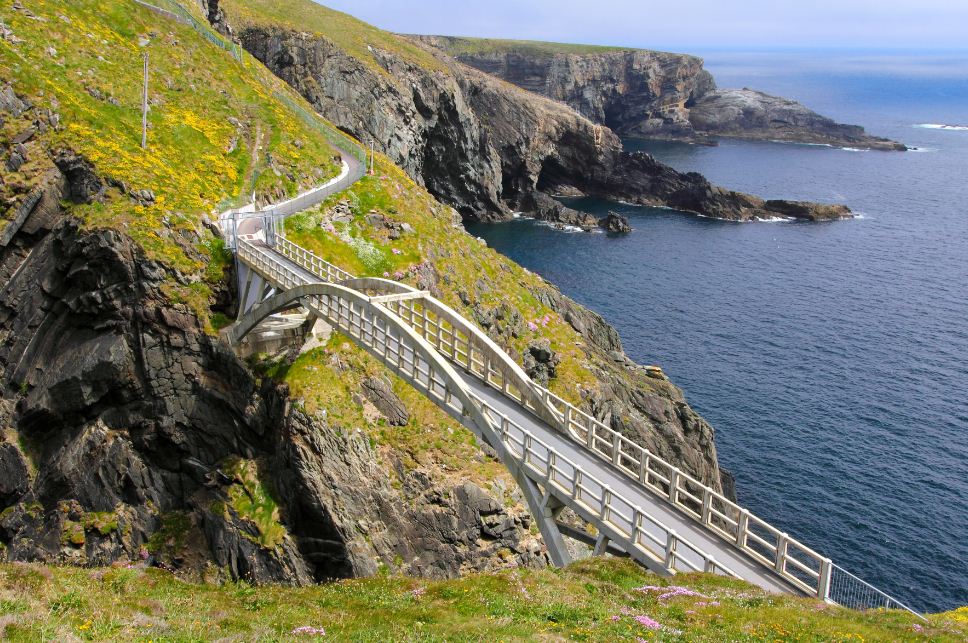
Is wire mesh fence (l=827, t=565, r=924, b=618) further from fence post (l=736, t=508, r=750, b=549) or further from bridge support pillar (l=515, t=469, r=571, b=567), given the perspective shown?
bridge support pillar (l=515, t=469, r=571, b=567)

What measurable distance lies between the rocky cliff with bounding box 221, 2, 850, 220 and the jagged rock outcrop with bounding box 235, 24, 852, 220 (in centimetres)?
21

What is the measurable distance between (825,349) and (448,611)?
249ft

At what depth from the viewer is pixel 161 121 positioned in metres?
62.0

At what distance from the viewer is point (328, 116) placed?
11350 cm

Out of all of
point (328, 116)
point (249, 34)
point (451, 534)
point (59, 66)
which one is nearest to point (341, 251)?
point (451, 534)

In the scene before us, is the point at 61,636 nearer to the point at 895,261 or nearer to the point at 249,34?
the point at 249,34

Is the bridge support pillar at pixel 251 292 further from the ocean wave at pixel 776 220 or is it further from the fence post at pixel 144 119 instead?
the ocean wave at pixel 776 220

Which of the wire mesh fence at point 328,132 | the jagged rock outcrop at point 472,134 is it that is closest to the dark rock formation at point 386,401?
the wire mesh fence at point 328,132

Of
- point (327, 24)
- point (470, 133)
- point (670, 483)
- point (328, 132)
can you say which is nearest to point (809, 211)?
point (470, 133)

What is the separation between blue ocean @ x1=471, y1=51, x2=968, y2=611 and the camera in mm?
55844

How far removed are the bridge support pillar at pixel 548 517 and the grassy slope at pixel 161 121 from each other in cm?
2935

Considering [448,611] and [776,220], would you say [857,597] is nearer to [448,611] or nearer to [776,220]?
[448,611]

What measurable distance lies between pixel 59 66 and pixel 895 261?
118m

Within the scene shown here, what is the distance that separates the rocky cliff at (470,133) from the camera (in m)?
120
